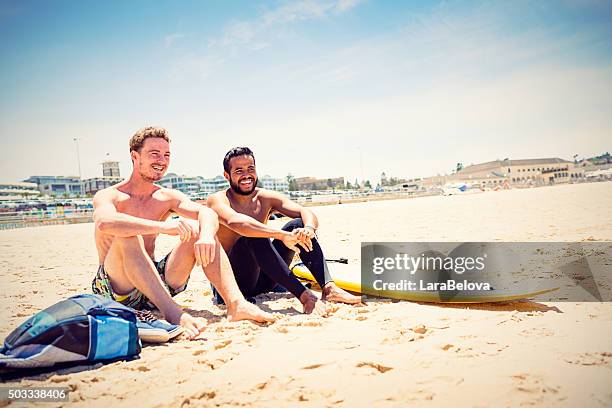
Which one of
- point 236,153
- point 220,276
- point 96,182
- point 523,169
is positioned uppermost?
point 96,182

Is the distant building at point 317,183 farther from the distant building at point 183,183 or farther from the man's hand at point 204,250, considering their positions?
the man's hand at point 204,250

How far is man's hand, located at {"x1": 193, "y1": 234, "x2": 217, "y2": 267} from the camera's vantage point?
2855mm

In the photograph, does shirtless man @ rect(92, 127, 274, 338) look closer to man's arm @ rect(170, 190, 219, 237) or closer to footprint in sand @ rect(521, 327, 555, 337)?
man's arm @ rect(170, 190, 219, 237)

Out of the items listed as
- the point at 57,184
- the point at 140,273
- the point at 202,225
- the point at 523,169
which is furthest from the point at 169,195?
the point at 57,184

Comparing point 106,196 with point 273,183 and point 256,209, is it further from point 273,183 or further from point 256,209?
point 273,183

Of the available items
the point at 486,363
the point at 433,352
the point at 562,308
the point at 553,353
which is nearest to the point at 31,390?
the point at 433,352

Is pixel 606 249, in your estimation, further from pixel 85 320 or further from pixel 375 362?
pixel 85 320

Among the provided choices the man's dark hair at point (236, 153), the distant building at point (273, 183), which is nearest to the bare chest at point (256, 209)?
the man's dark hair at point (236, 153)

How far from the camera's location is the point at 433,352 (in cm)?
212

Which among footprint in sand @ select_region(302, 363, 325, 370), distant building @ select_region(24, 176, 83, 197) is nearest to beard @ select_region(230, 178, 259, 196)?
footprint in sand @ select_region(302, 363, 325, 370)

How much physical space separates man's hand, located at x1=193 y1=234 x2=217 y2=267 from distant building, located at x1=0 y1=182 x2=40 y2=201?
75.6 meters

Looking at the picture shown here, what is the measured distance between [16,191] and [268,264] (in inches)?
3768

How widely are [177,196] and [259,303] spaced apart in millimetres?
1274

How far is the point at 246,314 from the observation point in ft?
9.64
